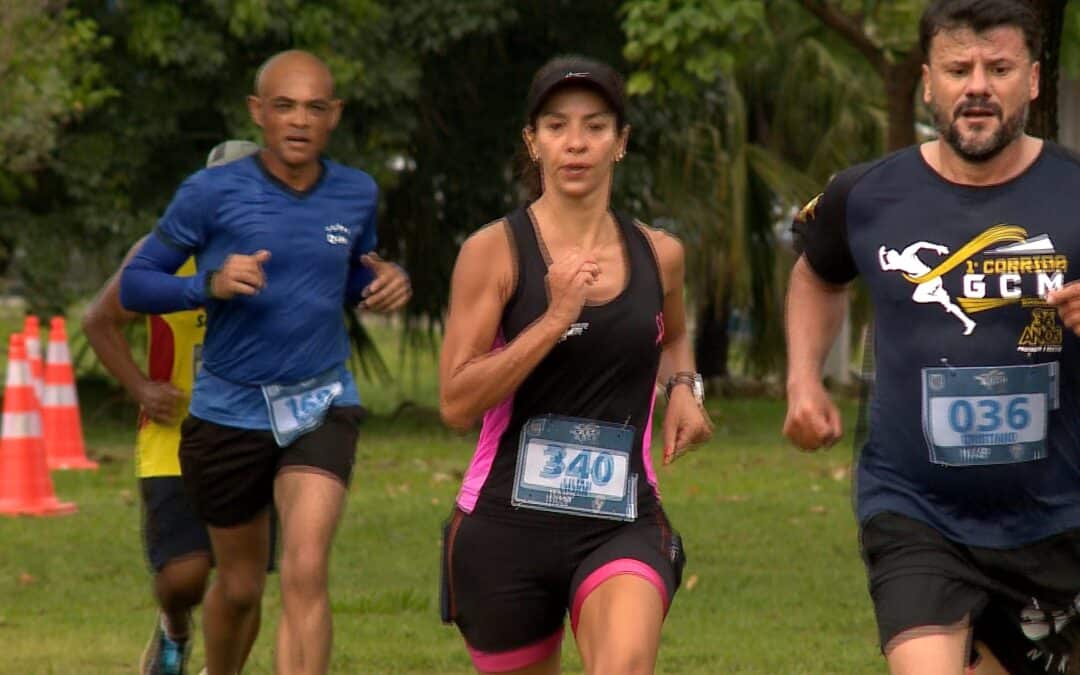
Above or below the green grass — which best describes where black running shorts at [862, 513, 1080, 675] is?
above

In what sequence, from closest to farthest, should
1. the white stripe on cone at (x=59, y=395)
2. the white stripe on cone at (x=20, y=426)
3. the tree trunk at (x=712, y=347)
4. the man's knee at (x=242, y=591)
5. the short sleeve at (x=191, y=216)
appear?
1. the short sleeve at (x=191, y=216)
2. the man's knee at (x=242, y=591)
3. the white stripe on cone at (x=20, y=426)
4. the white stripe on cone at (x=59, y=395)
5. the tree trunk at (x=712, y=347)

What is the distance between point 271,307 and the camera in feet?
24.8

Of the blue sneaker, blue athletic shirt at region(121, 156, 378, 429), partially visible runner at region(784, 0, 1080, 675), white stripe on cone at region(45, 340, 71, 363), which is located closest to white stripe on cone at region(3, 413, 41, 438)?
white stripe on cone at region(45, 340, 71, 363)

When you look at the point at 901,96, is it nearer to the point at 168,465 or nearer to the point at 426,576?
the point at 426,576

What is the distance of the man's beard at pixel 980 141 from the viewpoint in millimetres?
5371

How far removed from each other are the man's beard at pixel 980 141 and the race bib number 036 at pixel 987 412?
506 millimetres

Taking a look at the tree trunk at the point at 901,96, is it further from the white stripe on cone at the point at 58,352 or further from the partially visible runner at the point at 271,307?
the partially visible runner at the point at 271,307

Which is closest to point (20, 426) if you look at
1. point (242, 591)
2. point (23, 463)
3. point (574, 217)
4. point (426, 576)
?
point (23, 463)

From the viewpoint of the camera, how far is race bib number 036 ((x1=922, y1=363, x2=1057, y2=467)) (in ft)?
17.6

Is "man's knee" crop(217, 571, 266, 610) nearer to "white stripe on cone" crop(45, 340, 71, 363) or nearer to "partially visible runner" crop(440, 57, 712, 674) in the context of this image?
"partially visible runner" crop(440, 57, 712, 674)

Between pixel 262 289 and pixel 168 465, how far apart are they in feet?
3.82

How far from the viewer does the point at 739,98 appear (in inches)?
941

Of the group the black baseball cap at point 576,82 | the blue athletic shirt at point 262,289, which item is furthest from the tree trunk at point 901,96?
the black baseball cap at point 576,82

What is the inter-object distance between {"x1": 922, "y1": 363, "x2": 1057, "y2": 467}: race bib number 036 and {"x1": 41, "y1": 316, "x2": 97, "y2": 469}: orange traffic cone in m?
12.9
